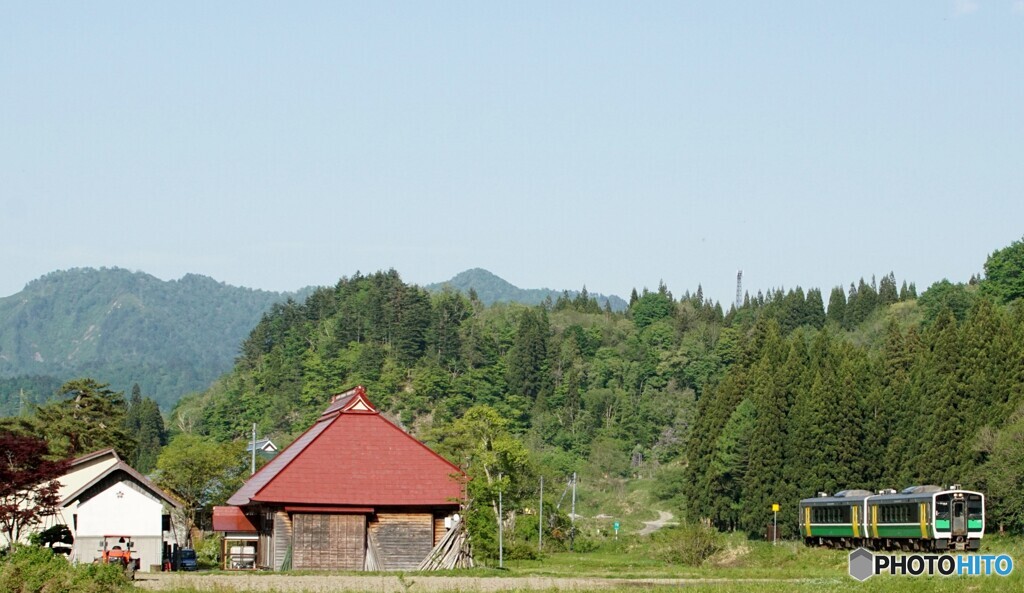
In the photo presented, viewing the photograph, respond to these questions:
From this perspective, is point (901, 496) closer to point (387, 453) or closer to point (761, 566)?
point (761, 566)

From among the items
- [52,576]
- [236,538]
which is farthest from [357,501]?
[52,576]

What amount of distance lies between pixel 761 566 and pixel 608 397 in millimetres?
114635

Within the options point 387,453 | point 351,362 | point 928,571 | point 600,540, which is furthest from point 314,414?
point 928,571

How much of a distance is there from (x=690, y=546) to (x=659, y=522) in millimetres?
59359

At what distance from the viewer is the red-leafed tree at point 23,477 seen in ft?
139

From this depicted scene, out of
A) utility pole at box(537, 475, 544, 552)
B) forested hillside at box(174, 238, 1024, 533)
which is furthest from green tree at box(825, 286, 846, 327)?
utility pole at box(537, 475, 544, 552)

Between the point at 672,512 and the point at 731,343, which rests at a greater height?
the point at 731,343

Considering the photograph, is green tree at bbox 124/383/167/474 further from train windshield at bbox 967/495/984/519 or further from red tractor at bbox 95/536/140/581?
train windshield at bbox 967/495/984/519

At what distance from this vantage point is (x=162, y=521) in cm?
5412

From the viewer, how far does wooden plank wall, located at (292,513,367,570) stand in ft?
159

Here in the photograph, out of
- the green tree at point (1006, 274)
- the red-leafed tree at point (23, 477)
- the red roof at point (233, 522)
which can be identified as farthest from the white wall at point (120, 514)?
the green tree at point (1006, 274)

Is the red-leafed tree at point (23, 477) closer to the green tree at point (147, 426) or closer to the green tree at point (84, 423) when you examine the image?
the green tree at point (84, 423)

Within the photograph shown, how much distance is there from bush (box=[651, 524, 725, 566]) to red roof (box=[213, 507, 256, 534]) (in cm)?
1596

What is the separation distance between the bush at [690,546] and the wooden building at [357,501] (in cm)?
953
